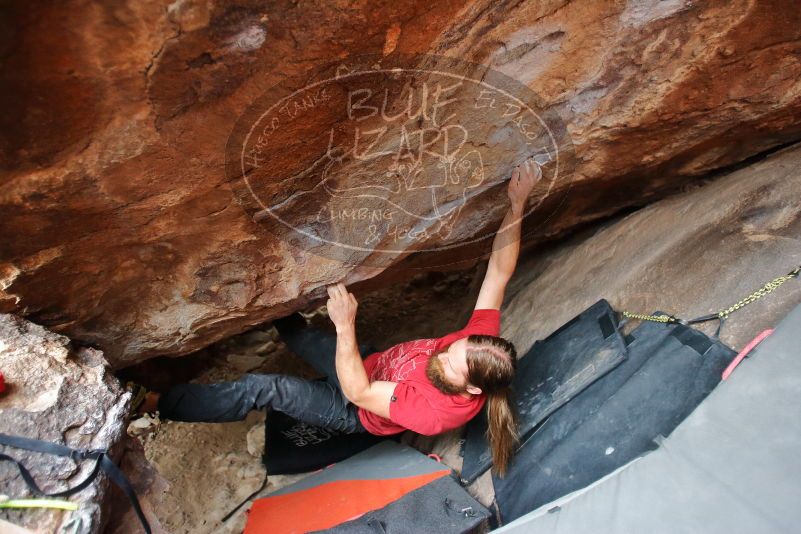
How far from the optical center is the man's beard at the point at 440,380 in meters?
1.97

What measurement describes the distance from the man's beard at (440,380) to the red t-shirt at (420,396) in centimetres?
3

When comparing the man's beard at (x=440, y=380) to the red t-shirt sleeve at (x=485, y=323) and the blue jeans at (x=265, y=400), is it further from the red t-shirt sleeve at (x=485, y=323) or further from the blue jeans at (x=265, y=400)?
the blue jeans at (x=265, y=400)

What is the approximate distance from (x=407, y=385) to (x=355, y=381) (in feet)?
0.64

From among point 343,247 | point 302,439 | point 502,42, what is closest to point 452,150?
point 502,42

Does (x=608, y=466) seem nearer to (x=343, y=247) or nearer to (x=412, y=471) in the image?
(x=412, y=471)

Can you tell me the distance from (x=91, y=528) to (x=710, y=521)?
62.4 inches

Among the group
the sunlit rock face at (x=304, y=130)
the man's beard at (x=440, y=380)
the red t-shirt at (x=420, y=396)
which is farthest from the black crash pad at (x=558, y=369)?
the sunlit rock face at (x=304, y=130)

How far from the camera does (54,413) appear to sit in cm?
150

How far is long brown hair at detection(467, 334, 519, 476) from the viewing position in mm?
1900

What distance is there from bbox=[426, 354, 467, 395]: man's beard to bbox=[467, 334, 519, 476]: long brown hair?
7 cm

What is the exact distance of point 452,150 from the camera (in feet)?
5.72

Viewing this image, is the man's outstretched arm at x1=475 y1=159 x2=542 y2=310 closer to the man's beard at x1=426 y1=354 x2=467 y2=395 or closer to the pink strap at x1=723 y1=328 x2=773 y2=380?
the man's beard at x1=426 y1=354 x2=467 y2=395

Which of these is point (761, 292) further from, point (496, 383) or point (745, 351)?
point (496, 383)

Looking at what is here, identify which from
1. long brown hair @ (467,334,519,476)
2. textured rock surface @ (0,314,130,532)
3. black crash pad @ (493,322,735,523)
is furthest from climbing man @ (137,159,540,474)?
textured rock surface @ (0,314,130,532)
